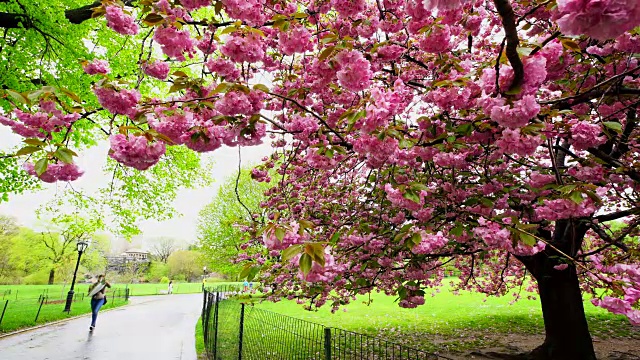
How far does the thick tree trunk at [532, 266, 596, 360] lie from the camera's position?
20.2 feet

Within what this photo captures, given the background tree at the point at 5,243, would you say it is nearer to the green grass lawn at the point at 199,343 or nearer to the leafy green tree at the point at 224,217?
the leafy green tree at the point at 224,217

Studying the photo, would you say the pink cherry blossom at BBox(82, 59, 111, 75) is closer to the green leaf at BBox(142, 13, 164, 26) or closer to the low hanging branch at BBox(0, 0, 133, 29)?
the green leaf at BBox(142, 13, 164, 26)

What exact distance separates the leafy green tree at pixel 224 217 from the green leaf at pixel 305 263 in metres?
22.2

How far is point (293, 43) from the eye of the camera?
9.31ft

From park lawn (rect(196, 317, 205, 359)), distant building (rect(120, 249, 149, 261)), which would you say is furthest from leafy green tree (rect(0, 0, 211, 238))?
distant building (rect(120, 249, 149, 261))

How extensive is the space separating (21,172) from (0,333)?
4.18 meters

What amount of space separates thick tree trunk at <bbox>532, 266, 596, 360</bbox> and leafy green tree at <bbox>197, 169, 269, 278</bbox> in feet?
62.6

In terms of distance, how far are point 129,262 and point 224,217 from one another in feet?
199

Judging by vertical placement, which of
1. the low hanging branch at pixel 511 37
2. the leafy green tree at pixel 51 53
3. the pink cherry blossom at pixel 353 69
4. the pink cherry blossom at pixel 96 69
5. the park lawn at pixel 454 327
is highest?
the leafy green tree at pixel 51 53

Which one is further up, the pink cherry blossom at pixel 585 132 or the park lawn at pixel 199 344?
the pink cherry blossom at pixel 585 132

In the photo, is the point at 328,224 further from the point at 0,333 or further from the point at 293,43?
the point at 0,333

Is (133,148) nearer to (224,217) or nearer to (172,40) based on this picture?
(172,40)

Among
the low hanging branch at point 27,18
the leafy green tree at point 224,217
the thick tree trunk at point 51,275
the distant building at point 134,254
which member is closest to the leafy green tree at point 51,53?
the low hanging branch at point 27,18

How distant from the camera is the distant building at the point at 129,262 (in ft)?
228
